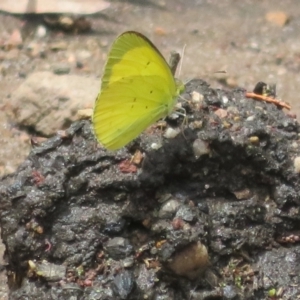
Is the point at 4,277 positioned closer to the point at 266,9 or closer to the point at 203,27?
the point at 203,27

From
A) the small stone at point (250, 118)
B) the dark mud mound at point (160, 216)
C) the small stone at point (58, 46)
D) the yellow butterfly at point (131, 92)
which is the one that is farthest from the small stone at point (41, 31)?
the small stone at point (250, 118)

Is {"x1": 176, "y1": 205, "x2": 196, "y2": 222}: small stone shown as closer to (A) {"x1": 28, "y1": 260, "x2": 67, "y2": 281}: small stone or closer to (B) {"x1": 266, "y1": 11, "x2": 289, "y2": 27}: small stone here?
(A) {"x1": 28, "y1": 260, "x2": 67, "y2": 281}: small stone

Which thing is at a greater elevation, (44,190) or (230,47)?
(44,190)

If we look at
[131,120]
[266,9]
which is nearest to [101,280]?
[131,120]

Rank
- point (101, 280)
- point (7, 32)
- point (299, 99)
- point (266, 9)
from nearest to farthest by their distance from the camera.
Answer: point (101, 280), point (299, 99), point (7, 32), point (266, 9)

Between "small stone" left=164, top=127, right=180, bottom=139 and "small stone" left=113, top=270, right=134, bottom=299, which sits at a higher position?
"small stone" left=164, top=127, right=180, bottom=139

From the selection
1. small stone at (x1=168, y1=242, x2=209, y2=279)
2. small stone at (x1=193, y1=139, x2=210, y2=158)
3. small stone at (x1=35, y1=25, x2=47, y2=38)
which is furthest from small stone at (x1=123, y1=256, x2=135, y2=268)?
small stone at (x1=35, y1=25, x2=47, y2=38)

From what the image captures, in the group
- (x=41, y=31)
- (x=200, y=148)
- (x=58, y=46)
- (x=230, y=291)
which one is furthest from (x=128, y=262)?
(x=41, y=31)
